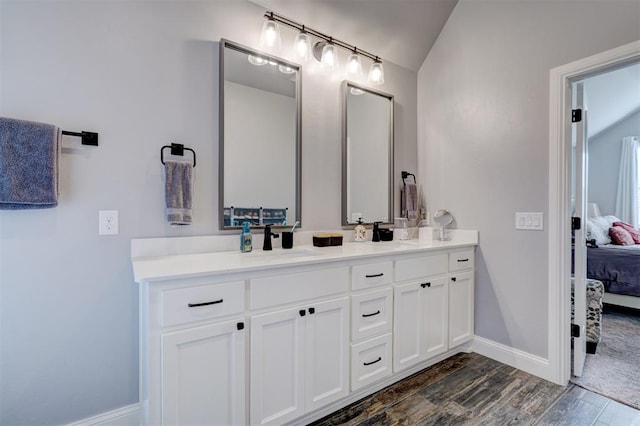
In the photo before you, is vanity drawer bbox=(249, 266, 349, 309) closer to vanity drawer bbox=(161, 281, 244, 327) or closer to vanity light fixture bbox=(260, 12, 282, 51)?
vanity drawer bbox=(161, 281, 244, 327)

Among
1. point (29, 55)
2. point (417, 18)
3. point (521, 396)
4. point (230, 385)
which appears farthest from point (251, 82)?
point (521, 396)

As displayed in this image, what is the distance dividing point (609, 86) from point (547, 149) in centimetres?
329

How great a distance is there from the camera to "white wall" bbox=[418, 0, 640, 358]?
195cm

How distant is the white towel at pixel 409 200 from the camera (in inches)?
105

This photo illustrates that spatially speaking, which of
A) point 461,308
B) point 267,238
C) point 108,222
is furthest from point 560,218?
point 108,222

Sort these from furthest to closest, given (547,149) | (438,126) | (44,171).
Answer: (438,126) → (547,149) → (44,171)

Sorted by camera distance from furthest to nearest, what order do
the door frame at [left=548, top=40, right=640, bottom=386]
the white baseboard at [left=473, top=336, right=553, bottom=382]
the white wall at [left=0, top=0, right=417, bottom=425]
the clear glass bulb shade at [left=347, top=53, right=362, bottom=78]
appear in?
the clear glass bulb shade at [left=347, top=53, right=362, bottom=78] → the white baseboard at [left=473, top=336, right=553, bottom=382] → the door frame at [left=548, top=40, right=640, bottom=386] → the white wall at [left=0, top=0, right=417, bottom=425]

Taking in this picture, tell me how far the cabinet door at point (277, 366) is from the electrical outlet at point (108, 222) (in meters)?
0.86

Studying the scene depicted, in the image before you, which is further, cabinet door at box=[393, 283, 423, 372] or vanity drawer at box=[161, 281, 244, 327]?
cabinet door at box=[393, 283, 423, 372]

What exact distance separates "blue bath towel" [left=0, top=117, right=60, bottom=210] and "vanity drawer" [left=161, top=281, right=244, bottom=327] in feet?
2.36

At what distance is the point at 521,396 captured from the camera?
185cm

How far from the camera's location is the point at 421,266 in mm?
2021

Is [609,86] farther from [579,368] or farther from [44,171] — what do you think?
[44,171]

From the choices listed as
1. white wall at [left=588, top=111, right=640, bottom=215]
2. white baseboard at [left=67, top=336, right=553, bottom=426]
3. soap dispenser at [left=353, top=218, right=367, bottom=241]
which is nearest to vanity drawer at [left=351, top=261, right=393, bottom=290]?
soap dispenser at [left=353, top=218, right=367, bottom=241]
